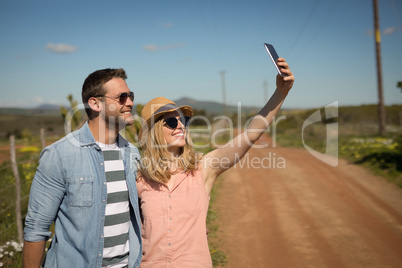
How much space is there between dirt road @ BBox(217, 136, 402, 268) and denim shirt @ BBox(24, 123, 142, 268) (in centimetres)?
324

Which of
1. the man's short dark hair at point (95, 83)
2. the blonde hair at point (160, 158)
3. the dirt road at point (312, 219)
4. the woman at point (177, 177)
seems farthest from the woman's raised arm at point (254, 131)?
the dirt road at point (312, 219)

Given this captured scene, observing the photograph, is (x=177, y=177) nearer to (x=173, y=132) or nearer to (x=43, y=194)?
(x=173, y=132)

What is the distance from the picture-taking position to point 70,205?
1978 millimetres

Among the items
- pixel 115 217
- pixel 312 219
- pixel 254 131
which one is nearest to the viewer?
pixel 115 217

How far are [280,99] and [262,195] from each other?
624 centimetres

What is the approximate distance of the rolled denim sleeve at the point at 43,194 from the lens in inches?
74.2

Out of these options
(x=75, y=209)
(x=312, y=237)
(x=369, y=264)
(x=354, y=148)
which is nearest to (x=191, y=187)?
(x=75, y=209)

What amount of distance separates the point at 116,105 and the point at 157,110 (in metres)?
0.33

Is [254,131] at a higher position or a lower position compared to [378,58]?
lower

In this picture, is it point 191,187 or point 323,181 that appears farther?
point 323,181

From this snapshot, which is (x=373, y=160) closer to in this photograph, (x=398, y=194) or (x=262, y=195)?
(x=398, y=194)

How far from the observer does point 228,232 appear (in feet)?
19.4

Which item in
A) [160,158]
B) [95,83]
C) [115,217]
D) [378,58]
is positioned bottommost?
[115,217]

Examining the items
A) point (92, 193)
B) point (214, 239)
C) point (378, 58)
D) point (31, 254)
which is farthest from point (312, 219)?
point (378, 58)
